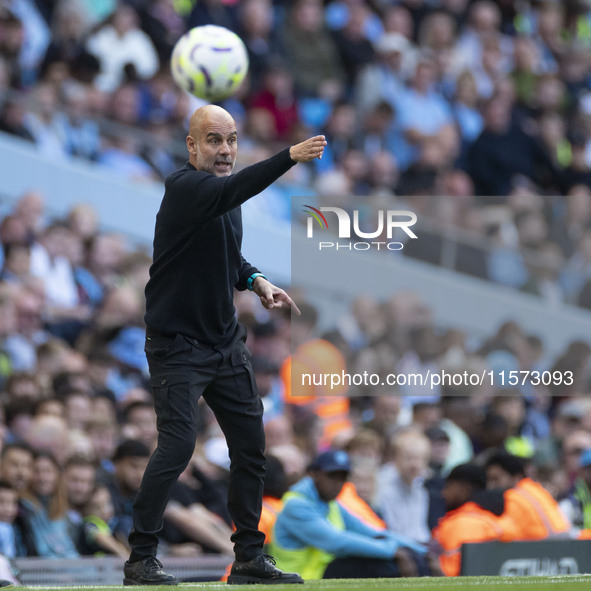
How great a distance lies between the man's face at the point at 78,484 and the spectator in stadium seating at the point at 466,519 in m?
2.09

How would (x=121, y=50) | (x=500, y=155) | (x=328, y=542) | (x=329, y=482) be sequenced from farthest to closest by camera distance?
(x=500, y=155) → (x=121, y=50) → (x=329, y=482) → (x=328, y=542)

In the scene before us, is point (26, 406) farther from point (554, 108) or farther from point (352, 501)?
point (554, 108)

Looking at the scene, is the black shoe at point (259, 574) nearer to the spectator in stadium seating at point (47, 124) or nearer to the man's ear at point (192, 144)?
the man's ear at point (192, 144)

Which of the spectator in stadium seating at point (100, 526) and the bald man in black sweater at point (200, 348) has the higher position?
the bald man in black sweater at point (200, 348)

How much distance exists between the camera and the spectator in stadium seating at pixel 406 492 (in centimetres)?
955

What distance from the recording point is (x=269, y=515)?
812cm

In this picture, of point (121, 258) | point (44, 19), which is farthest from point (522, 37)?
point (121, 258)

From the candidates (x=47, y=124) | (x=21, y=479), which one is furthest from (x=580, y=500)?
(x=47, y=124)

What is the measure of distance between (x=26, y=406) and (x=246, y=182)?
4.24 metres

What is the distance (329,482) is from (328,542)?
360mm

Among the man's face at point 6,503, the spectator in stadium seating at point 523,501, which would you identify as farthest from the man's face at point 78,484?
the spectator in stadium seating at point 523,501

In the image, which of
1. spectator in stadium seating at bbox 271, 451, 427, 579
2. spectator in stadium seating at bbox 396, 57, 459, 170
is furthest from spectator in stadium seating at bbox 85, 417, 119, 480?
spectator in stadium seating at bbox 396, 57, 459, 170


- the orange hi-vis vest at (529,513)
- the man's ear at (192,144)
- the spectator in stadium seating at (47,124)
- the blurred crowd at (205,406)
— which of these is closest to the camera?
the man's ear at (192,144)

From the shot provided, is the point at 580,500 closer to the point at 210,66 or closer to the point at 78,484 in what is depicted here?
the point at 78,484
